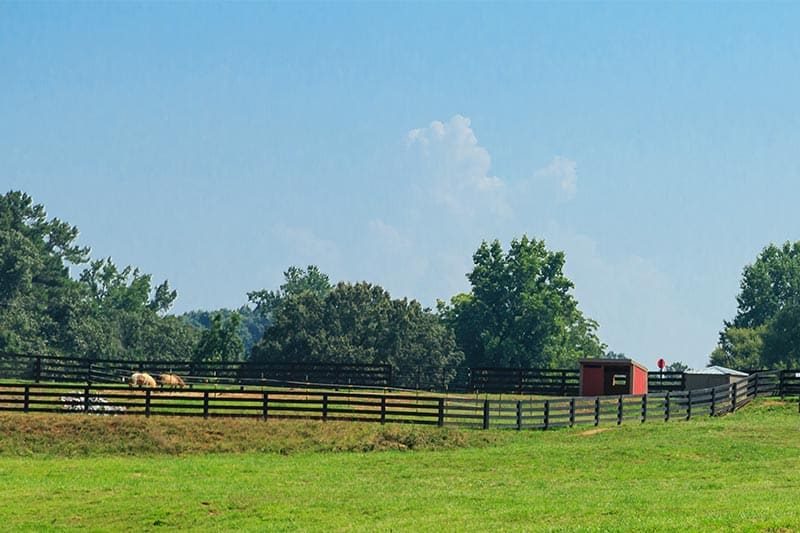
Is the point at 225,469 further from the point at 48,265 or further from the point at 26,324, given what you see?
the point at 48,265

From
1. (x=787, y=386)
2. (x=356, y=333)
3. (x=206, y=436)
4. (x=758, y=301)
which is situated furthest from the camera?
(x=758, y=301)

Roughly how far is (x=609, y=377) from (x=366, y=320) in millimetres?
38060

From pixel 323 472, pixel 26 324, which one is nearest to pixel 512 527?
pixel 323 472

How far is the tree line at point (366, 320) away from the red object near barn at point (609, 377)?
83.8ft

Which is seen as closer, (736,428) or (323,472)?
(323,472)

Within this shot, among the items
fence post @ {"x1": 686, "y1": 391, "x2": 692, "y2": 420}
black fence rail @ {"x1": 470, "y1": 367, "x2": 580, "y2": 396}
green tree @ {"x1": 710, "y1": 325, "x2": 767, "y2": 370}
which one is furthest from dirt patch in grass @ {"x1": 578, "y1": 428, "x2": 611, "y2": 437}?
green tree @ {"x1": 710, "y1": 325, "x2": 767, "y2": 370}

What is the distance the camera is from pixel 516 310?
356 ft

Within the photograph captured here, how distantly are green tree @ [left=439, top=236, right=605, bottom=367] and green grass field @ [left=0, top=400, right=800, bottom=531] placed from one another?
56.5 metres

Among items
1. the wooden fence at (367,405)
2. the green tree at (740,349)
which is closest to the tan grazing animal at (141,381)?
the wooden fence at (367,405)

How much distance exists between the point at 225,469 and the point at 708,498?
45.0 ft

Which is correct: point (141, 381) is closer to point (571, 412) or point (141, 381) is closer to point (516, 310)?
point (571, 412)

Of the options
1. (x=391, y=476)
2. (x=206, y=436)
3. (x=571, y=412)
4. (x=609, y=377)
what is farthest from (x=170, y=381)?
(x=391, y=476)

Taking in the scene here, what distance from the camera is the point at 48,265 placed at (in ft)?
389

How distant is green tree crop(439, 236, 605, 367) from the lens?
349ft
